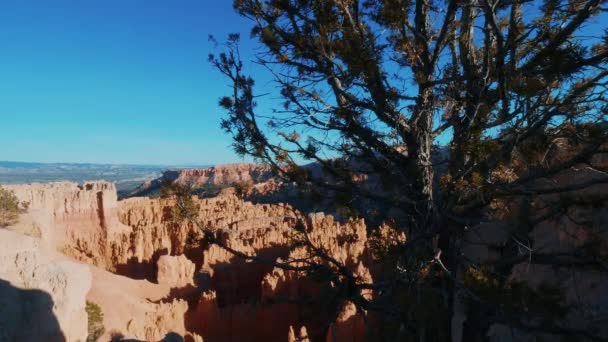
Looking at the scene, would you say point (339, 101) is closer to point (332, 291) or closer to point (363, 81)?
point (363, 81)

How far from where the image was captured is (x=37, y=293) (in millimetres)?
6859

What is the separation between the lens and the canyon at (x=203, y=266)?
5184 millimetres

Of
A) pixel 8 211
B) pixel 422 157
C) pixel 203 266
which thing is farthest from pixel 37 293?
pixel 8 211

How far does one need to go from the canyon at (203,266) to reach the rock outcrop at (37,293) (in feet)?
0.07

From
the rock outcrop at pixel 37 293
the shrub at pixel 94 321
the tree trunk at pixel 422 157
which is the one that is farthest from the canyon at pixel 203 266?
the tree trunk at pixel 422 157

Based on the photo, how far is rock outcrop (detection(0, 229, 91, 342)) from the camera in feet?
21.0

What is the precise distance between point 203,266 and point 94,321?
27.7 feet

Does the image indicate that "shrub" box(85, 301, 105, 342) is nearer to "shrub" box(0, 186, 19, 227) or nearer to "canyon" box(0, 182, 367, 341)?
"canyon" box(0, 182, 367, 341)

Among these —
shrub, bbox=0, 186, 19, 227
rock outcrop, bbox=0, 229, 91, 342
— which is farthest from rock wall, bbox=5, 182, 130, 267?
rock outcrop, bbox=0, 229, 91, 342

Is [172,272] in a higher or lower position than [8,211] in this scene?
lower

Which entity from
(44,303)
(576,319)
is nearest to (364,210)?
(576,319)

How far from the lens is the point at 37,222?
2078 cm

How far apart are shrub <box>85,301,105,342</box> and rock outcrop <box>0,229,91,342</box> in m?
3.57

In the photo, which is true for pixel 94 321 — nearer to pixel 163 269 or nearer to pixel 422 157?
pixel 163 269
